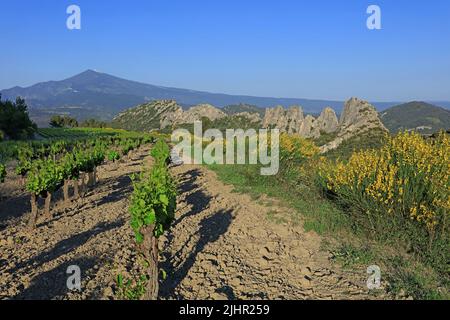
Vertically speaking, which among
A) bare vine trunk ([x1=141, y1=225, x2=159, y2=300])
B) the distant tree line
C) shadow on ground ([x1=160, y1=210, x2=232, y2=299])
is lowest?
shadow on ground ([x1=160, y1=210, x2=232, y2=299])

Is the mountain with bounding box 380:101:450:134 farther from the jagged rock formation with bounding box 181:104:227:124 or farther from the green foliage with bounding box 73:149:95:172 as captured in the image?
the green foliage with bounding box 73:149:95:172

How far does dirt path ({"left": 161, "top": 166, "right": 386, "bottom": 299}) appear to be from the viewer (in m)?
6.48

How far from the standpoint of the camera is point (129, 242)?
356 inches

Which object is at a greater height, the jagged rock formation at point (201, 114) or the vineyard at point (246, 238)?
the jagged rock formation at point (201, 114)

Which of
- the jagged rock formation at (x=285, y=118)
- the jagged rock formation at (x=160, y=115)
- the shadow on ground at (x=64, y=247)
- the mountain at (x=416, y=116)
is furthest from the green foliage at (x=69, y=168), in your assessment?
the jagged rock formation at (x=160, y=115)

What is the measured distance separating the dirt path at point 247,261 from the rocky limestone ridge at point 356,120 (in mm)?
32391

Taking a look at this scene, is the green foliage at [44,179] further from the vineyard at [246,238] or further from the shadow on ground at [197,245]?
the shadow on ground at [197,245]

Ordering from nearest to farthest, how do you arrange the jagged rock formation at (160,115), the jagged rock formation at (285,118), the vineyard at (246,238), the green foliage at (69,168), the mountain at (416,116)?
the vineyard at (246,238) → the green foliage at (69,168) → the jagged rock formation at (285,118) → the mountain at (416,116) → the jagged rock formation at (160,115)

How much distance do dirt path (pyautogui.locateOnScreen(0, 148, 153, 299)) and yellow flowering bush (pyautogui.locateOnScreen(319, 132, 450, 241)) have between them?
17.7 feet

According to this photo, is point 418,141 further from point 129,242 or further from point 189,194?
point 189,194

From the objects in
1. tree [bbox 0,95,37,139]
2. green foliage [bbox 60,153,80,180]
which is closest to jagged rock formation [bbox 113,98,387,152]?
green foliage [bbox 60,153,80,180]

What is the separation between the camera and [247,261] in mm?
7973

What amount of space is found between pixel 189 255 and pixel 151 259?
2.45 metres

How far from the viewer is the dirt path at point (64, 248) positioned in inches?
258
